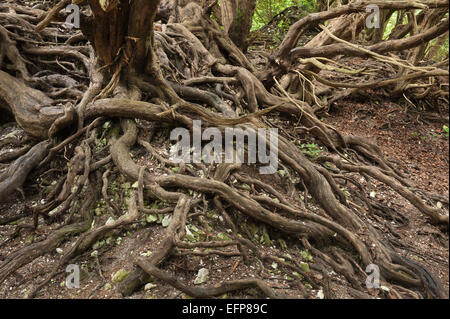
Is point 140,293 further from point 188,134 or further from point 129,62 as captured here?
point 129,62

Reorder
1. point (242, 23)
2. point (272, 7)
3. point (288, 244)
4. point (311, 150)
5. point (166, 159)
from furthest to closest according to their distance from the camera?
point (272, 7), point (242, 23), point (311, 150), point (166, 159), point (288, 244)

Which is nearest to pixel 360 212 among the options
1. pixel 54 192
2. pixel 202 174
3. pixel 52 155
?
pixel 202 174

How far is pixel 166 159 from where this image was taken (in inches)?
120

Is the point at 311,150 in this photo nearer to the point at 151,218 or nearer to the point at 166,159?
the point at 166,159

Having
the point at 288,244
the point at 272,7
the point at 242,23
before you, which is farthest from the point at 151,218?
the point at 272,7

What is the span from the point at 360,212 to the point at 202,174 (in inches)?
61.3

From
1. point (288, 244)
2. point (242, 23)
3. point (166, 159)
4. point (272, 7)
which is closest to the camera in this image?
point (288, 244)

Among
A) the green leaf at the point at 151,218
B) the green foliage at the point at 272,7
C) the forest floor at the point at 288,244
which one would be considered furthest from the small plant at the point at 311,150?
the green foliage at the point at 272,7

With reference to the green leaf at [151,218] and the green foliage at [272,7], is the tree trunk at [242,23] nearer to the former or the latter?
the green foliage at [272,7]

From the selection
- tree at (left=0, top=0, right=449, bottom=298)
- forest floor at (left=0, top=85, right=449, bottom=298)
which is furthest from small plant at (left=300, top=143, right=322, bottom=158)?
forest floor at (left=0, top=85, right=449, bottom=298)

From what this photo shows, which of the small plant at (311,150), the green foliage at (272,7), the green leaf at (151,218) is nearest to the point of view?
the green leaf at (151,218)

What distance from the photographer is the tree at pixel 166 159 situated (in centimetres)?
219

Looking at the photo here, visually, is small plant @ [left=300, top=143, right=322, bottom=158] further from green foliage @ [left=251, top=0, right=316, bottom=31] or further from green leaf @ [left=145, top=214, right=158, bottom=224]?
green foliage @ [left=251, top=0, right=316, bottom=31]

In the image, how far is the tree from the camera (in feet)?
7.19
